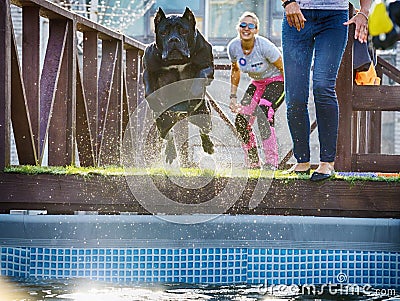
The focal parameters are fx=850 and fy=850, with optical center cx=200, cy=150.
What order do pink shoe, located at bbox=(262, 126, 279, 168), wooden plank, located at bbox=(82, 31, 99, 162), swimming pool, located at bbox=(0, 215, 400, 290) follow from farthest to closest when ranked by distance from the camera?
1. wooden plank, located at bbox=(82, 31, 99, 162)
2. pink shoe, located at bbox=(262, 126, 279, 168)
3. swimming pool, located at bbox=(0, 215, 400, 290)

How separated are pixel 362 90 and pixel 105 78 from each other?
1.85m

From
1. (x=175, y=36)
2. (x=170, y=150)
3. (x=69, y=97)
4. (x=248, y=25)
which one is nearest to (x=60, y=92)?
(x=69, y=97)

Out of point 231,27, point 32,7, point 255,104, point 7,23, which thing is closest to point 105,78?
point 255,104

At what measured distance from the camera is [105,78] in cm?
548

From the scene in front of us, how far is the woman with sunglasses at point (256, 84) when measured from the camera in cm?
481

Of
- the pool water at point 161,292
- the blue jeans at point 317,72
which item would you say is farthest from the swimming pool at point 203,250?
the blue jeans at point 317,72

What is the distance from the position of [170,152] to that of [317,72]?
1.14 metres

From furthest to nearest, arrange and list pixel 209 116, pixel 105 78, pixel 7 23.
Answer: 1. pixel 105 78
2. pixel 209 116
3. pixel 7 23

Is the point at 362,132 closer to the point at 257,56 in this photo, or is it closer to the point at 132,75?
the point at 132,75

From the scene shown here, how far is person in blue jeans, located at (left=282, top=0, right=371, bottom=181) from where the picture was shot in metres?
3.35

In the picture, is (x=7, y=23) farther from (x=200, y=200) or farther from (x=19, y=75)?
(x=200, y=200)

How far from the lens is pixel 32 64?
4051 millimetres

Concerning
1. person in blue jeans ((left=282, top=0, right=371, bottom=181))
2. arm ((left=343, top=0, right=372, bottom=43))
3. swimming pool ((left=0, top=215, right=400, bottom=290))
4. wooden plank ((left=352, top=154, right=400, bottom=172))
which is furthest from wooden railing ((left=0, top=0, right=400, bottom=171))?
arm ((left=343, top=0, right=372, bottom=43))

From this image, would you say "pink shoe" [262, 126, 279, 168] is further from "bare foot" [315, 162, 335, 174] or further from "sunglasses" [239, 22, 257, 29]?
"bare foot" [315, 162, 335, 174]
